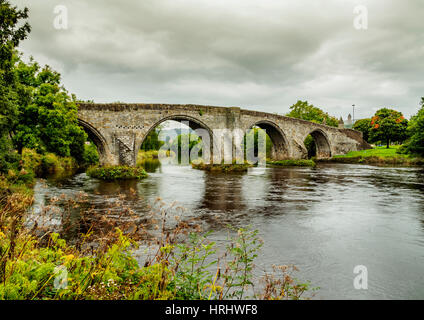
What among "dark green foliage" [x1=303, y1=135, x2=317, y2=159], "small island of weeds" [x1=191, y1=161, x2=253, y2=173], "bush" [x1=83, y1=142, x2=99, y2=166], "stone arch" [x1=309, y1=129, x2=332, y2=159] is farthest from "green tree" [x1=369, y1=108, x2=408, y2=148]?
"bush" [x1=83, y1=142, x2=99, y2=166]

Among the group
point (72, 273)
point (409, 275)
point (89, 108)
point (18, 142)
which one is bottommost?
point (409, 275)

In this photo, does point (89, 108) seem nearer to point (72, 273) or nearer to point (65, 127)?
point (65, 127)

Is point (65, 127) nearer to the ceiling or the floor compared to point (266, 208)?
nearer to the ceiling

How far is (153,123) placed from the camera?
1018 inches

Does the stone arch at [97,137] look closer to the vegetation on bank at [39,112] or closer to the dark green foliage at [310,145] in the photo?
the vegetation on bank at [39,112]

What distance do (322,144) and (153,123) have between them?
36.8 metres

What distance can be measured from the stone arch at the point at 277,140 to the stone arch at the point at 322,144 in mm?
10488

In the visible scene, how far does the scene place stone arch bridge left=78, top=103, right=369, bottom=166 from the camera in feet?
77.6

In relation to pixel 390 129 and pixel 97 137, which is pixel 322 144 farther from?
pixel 97 137

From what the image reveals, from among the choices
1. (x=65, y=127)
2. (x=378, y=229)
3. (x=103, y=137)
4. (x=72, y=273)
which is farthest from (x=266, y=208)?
(x=103, y=137)

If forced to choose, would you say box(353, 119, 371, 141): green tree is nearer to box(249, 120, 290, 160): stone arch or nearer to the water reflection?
box(249, 120, 290, 160): stone arch

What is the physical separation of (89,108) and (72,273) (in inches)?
896

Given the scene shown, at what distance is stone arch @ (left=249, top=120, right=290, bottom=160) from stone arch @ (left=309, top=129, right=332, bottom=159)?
34.4ft
